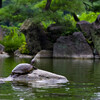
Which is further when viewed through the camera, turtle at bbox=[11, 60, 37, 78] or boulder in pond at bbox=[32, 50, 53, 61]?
boulder in pond at bbox=[32, 50, 53, 61]

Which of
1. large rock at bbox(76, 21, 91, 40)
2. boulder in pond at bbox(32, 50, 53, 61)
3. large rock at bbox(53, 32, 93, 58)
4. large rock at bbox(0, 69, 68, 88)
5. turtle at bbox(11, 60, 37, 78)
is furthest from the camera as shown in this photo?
large rock at bbox(76, 21, 91, 40)

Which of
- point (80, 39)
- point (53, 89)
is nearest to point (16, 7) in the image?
point (80, 39)

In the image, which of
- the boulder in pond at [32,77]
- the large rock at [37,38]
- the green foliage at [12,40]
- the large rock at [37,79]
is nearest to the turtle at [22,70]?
the boulder in pond at [32,77]

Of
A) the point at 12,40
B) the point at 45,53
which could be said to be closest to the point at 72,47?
the point at 45,53

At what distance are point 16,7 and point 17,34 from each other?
5.96 meters

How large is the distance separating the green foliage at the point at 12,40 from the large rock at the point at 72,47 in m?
5.32

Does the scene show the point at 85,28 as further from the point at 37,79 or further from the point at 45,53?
the point at 37,79

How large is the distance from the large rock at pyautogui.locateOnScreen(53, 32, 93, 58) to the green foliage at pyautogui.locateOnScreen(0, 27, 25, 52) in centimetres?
532

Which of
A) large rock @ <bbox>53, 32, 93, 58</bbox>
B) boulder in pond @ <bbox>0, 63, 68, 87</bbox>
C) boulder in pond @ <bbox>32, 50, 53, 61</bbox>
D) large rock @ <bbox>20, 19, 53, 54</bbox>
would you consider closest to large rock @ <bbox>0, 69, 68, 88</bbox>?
boulder in pond @ <bbox>0, 63, 68, 87</bbox>

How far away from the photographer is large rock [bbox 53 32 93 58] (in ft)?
68.8

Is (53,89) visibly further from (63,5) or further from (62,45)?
(63,5)

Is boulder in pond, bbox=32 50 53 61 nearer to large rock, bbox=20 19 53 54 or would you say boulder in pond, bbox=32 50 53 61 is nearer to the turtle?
large rock, bbox=20 19 53 54

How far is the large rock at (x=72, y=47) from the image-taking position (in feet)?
68.8

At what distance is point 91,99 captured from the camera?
5.09 m
